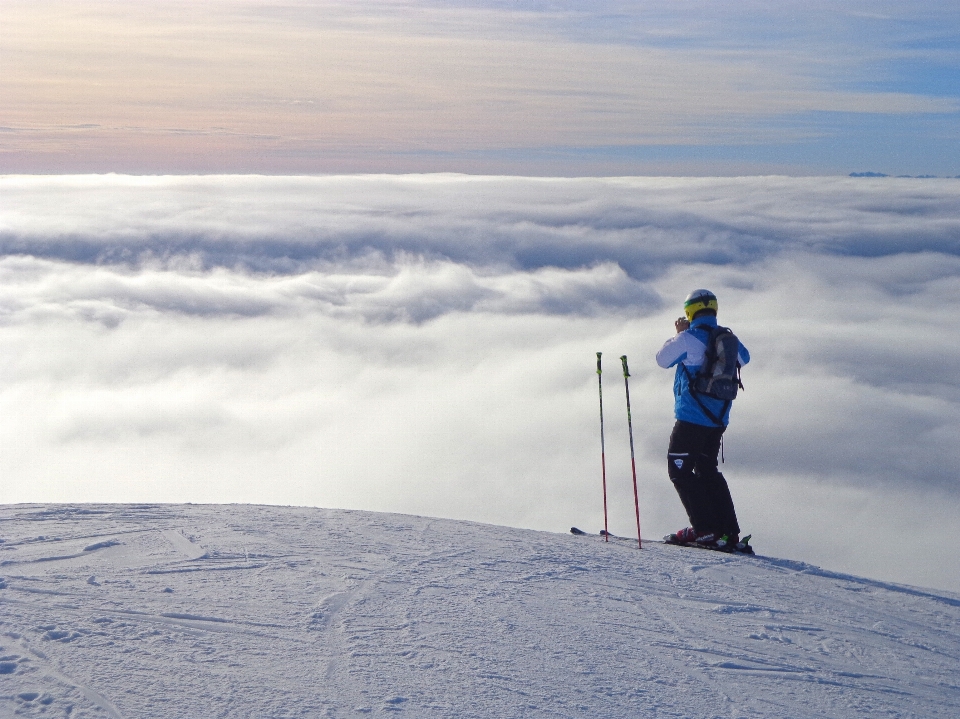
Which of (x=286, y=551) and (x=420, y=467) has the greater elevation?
(x=420, y=467)

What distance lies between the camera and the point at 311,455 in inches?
2968

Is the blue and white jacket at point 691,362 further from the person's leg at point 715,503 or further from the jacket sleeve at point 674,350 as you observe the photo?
the person's leg at point 715,503

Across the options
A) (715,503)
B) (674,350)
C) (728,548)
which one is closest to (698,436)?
(715,503)

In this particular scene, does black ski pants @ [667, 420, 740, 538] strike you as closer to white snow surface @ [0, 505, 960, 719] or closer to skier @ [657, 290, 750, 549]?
skier @ [657, 290, 750, 549]

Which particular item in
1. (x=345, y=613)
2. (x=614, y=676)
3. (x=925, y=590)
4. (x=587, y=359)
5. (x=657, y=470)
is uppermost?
(x=587, y=359)

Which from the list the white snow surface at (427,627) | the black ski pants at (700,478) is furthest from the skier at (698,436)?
the white snow surface at (427,627)

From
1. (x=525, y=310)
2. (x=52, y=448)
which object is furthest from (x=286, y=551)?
(x=525, y=310)

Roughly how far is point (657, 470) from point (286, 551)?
6557 cm

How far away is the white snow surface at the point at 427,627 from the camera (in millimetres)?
3109

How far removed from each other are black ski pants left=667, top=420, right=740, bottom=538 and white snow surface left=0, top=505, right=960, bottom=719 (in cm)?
52

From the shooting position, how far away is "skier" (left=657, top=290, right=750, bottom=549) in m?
5.68

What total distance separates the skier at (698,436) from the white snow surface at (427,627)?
518 mm

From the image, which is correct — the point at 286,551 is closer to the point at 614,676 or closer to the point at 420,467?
the point at 614,676

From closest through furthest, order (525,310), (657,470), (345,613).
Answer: (345,613), (657,470), (525,310)
